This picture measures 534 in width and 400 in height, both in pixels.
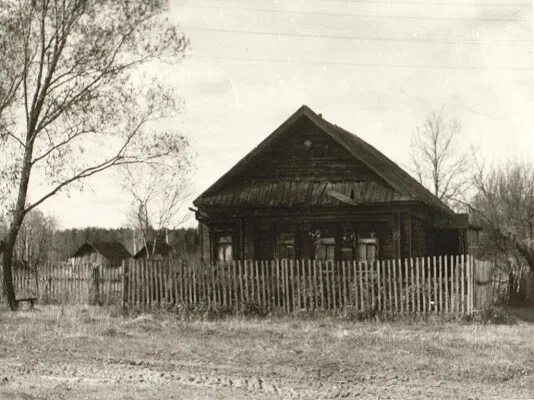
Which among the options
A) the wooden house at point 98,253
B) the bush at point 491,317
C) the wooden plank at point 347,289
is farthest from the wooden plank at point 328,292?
the wooden house at point 98,253

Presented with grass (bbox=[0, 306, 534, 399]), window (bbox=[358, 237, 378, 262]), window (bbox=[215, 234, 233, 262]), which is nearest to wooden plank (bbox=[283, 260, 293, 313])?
grass (bbox=[0, 306, 534, 399])

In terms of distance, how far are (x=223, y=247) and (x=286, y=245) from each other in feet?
7.54

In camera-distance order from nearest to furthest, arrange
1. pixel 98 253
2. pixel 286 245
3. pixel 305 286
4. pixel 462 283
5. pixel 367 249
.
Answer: pixel 462 283 → pixel 305 286 → pixel 367 249 → pixel 286 245 → pixel 98 253

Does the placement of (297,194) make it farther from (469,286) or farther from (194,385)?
(194,385)

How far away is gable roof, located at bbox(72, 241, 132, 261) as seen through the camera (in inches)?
2938

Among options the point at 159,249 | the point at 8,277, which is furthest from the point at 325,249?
the point at 159,249

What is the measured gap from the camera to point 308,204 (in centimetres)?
2195

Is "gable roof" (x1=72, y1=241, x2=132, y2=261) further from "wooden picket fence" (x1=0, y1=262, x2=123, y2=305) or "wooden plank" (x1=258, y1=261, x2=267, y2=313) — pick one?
"wooden plank" (x1=258, y1=261, x2=267, y2=313)

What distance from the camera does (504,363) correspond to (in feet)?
34.2

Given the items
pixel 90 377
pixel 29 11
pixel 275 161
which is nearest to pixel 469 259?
pixel 275 161

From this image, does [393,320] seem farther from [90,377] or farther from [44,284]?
[44,284]

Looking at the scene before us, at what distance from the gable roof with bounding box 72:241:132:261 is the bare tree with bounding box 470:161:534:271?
45689 millimetres

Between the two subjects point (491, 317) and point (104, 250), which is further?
point (104, 250)

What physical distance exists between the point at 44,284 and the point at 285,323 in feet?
40.8
